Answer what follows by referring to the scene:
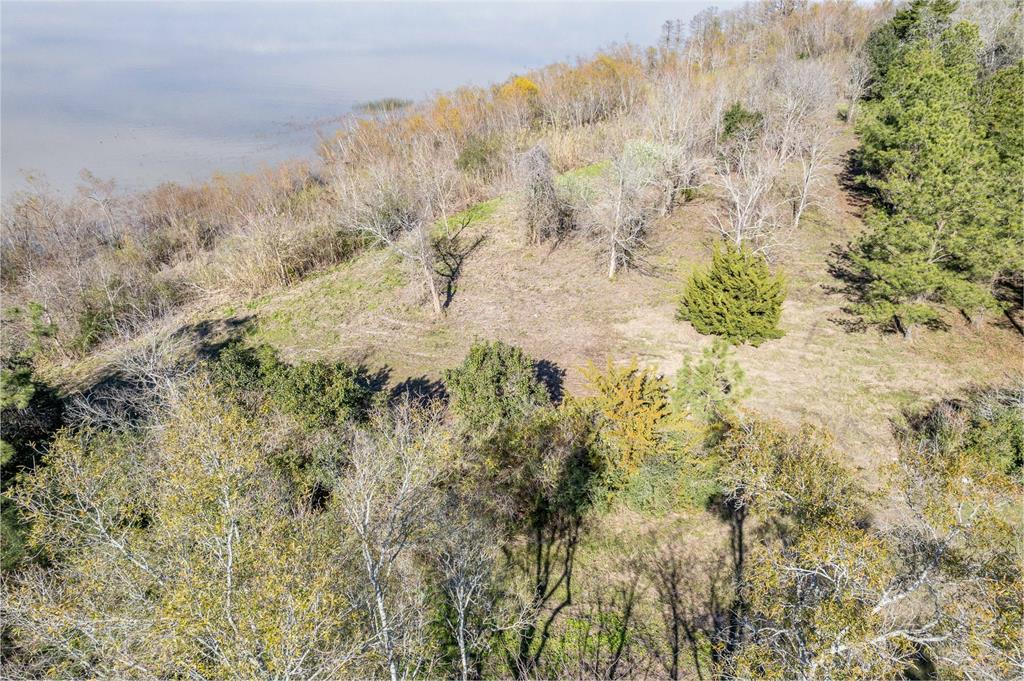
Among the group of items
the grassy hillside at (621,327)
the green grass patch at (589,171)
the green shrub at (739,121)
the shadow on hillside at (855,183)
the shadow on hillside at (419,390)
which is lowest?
the shadow on hillside at (419,390)

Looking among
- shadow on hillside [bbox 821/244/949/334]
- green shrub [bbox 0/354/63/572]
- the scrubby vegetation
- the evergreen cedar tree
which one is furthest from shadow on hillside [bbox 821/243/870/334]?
green shrub [bbox 0/354/63/572]

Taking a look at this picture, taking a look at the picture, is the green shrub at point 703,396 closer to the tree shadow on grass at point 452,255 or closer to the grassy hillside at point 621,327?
the grassy hillside at point 621,327

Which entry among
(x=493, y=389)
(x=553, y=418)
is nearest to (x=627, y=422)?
(x=553, y=418)

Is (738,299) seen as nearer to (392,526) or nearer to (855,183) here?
(392,526)

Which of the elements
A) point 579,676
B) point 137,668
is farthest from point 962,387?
point 137,668

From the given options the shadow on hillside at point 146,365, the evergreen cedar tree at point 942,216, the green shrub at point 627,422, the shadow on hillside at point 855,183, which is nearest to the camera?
the green shrub at point 627,422

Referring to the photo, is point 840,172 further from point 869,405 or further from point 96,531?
point 96,531

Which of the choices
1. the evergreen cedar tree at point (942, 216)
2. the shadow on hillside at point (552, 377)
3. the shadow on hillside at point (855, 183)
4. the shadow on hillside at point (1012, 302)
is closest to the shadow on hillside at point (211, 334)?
the shadow on hillside at point (552, 377)
